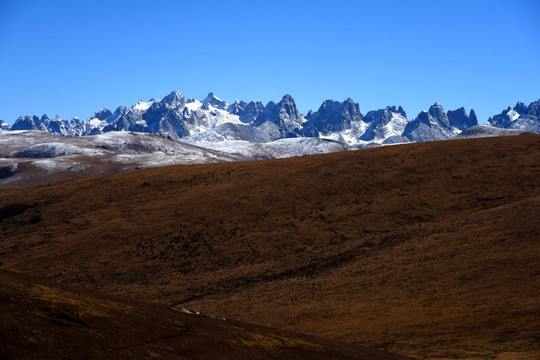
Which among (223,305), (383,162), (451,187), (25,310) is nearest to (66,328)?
(25,310)

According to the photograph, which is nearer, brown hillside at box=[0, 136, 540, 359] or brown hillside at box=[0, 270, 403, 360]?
brown hillside at box=[0, 270, 403, 360]

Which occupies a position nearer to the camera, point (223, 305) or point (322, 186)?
point (223, 305)

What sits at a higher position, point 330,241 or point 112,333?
point 112,333

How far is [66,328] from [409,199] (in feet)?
172

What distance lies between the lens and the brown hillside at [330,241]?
38.8m

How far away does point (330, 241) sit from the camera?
59.0m

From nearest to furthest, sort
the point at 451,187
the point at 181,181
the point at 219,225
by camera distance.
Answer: the point at 219,225
the point at 451,187
the point at 181,181

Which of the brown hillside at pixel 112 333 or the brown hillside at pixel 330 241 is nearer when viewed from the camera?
the brown hillside at pixel 112 333

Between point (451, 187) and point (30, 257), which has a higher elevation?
point (451, 187)

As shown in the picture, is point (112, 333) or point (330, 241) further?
point (330, 241)

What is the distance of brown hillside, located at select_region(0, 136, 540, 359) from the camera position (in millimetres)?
38812

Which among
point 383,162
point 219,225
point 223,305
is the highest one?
point 383,162

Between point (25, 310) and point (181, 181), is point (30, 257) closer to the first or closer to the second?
point (181, 181)

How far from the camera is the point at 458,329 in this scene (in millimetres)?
34969
